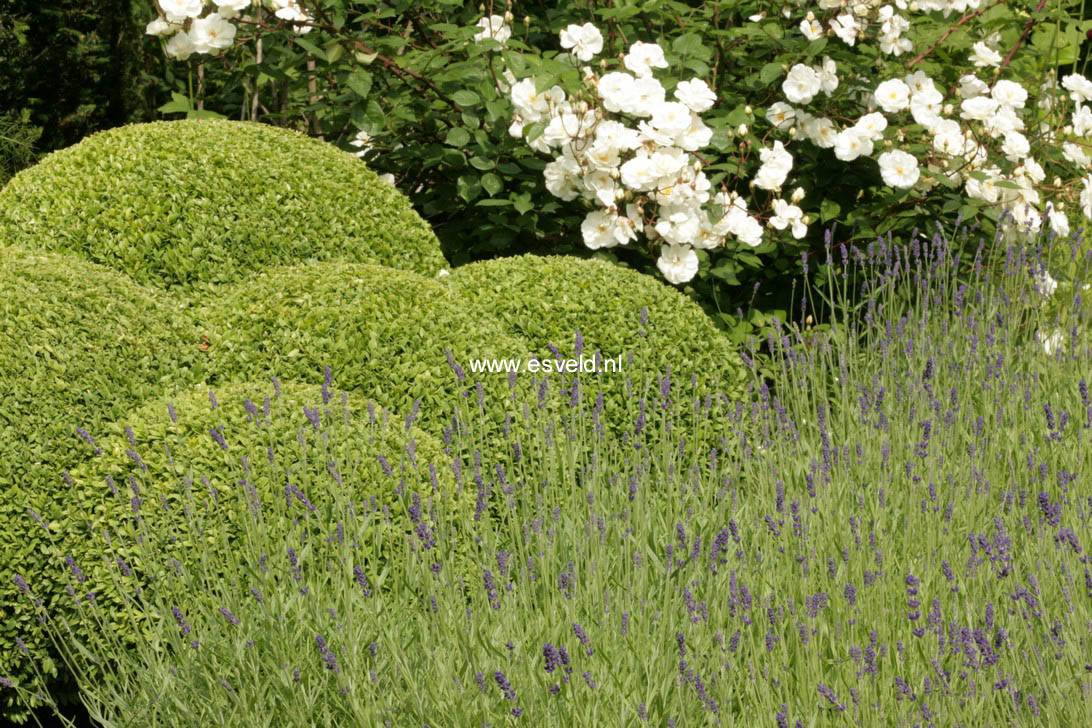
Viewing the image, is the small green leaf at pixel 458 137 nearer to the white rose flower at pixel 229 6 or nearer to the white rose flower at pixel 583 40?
the white rose flower at pixel 583 40

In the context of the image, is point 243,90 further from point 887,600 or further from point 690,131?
point 887,600

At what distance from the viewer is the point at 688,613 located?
8.13 feet

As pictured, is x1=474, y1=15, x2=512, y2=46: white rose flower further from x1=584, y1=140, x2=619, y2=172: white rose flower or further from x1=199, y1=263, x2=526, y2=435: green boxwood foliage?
x1=199, y1=263, x2=526, y2=435: green boxwood foliage

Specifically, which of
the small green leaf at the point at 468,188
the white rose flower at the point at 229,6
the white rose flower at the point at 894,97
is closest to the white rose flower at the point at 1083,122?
the white rose flower at the point at 894,97

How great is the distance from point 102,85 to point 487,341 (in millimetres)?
3337

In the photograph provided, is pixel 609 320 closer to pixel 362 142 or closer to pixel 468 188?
pixel 468 188

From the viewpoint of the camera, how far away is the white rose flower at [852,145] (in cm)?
478

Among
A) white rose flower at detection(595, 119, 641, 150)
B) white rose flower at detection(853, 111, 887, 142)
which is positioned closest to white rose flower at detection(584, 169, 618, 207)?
white rose flower at detection(595, 119, 641, 150)

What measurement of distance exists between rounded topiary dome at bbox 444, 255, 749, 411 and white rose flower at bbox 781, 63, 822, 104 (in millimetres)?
1081

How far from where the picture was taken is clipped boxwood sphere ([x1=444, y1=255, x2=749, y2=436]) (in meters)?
4.01

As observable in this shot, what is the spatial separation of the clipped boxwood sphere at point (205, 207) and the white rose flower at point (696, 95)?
1064 millimetres

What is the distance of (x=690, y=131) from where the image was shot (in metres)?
4.52

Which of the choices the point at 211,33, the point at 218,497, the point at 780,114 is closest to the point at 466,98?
the point at 211,33

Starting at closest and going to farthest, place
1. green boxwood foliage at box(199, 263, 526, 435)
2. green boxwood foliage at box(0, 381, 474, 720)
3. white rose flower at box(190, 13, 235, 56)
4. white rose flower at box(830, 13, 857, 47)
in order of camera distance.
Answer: green boxwood foliage at box(0, 381, 474, 720)
green boxwood foliage at box(199, 263, 526, 435)
white rose flower at box(190, 13, 235, 56)
white rose flower at box(830, 13, 857, 47)
